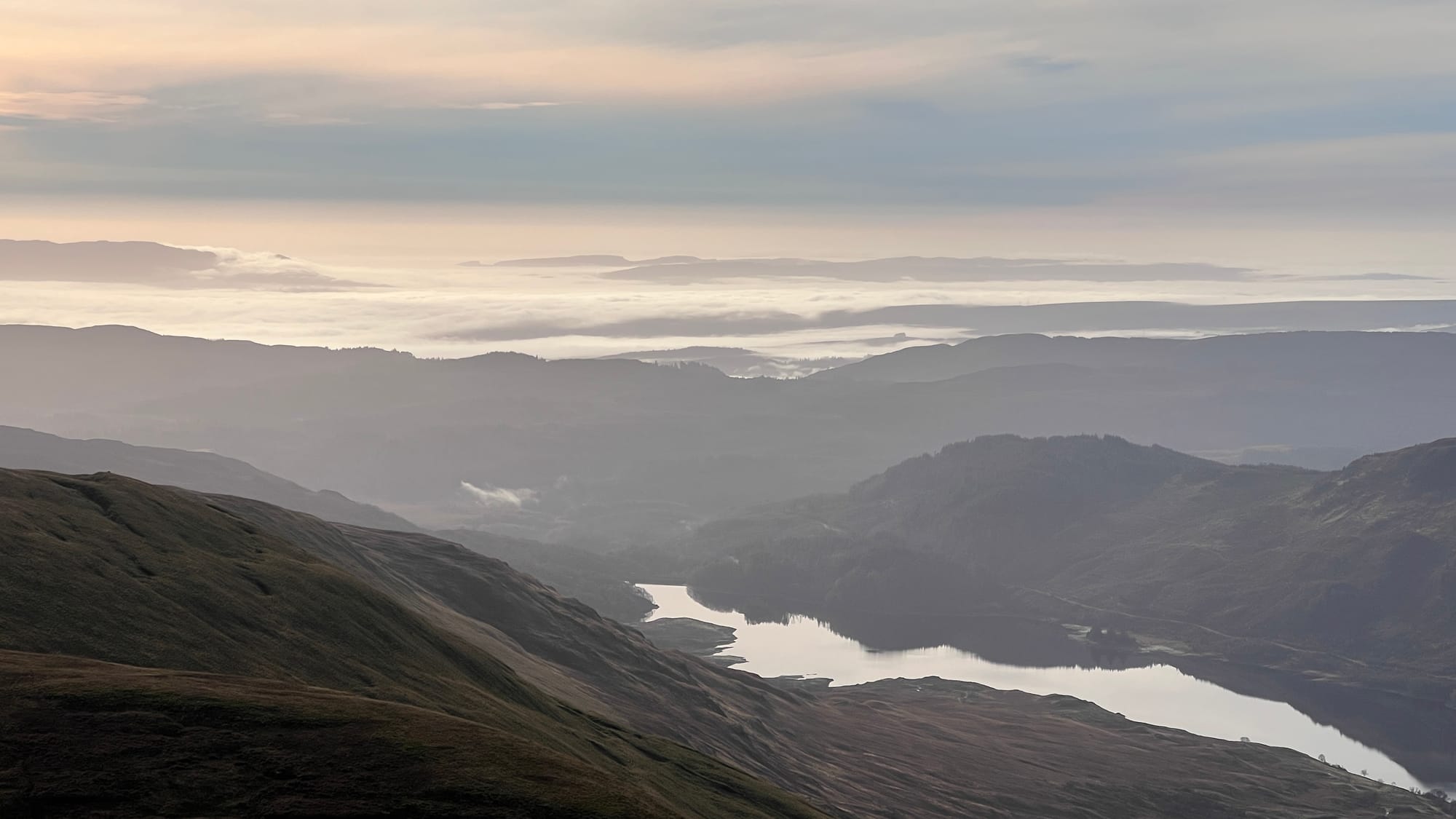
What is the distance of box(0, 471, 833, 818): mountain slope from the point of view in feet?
284

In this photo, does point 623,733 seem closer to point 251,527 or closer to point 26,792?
point 251,527

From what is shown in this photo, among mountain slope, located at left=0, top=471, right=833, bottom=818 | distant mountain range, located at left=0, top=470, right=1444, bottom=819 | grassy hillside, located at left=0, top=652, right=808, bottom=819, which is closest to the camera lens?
grassy hillside, located at left=0, top=652, right=808, bottom=819

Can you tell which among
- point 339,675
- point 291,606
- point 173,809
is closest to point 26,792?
point 173,809

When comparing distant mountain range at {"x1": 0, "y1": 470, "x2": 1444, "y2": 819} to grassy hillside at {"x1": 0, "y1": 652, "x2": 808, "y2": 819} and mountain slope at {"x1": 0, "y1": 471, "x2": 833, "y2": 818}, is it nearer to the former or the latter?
grassy hillside at {"x1": 0, "y1": 652, "x2": 808, "y2": 819}

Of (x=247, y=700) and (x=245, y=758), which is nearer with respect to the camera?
(x=245, y=758)

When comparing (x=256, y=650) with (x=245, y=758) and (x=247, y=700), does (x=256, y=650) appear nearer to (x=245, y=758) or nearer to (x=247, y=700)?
(x=247, y=700)

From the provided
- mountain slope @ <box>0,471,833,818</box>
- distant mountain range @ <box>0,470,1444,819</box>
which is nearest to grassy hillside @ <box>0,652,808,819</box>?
distant mountain range @ <box>0,470,1444,819</box>

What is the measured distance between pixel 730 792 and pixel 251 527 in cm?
7085

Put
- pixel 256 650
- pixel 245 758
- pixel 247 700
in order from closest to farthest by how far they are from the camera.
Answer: pixel 245 758 → pixel 247 700 → pixel 256 650

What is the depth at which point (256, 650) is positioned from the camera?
122438 mm

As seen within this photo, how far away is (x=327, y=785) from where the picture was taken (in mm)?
80312

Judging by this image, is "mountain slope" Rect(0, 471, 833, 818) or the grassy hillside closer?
the grassy hillside

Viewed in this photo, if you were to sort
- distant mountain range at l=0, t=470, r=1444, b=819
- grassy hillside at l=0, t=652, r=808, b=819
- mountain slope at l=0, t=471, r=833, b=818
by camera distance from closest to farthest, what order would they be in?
1. grassy hillside at l=0, t=652, r=808, b=819
2. distant mountain range at l=0, t=470, r=1444, b=819
3. mountain slope at l=0, t=471, r=833, b=818

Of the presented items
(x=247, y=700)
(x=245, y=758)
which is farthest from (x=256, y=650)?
(x=245, y=758)
